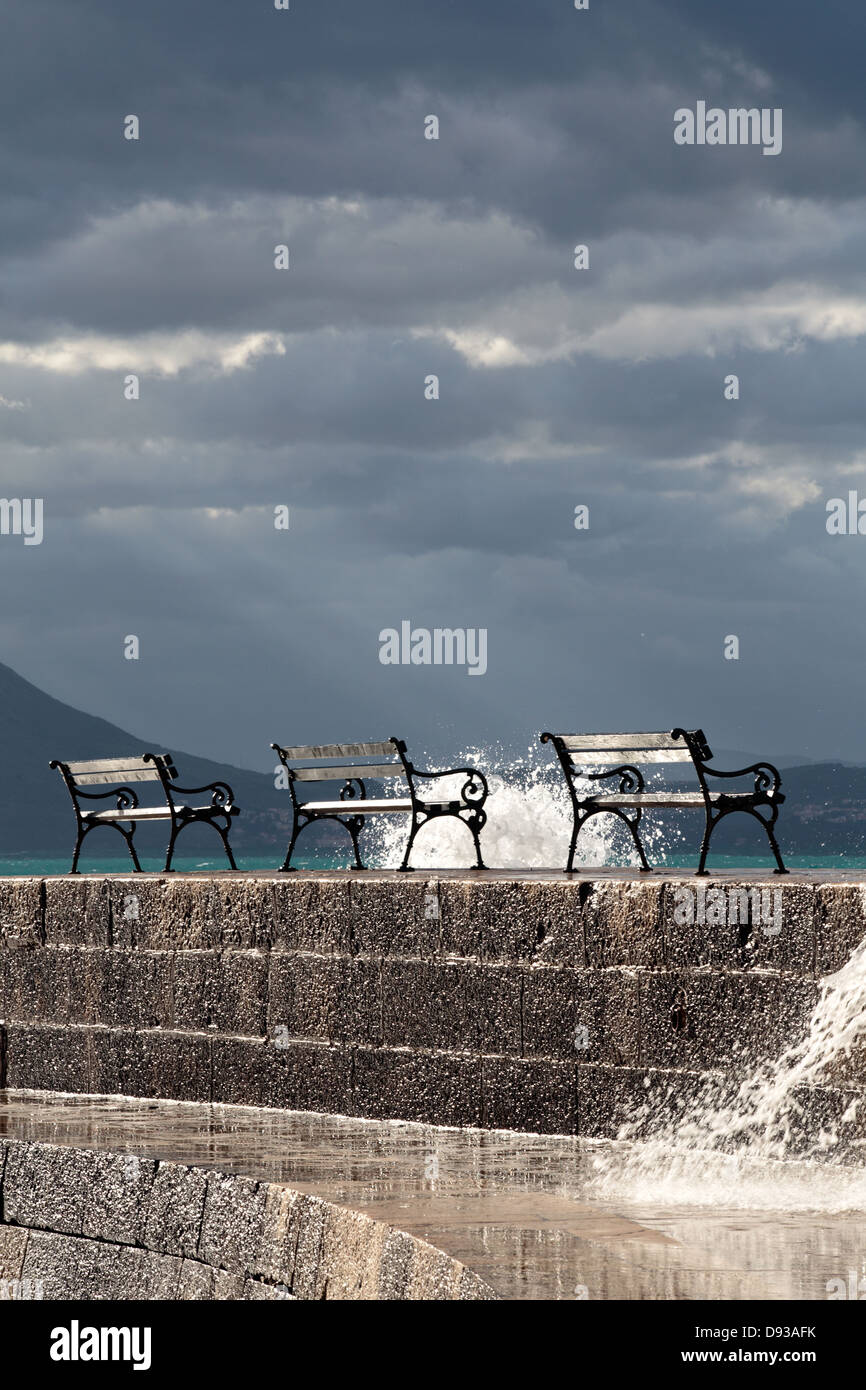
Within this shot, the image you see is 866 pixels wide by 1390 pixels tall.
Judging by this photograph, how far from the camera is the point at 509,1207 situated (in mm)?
6016

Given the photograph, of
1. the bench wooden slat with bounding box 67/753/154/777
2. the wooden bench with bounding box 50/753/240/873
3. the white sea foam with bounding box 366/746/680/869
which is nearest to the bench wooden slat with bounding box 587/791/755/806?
the wooden bench with bounding box 50/753/240/873

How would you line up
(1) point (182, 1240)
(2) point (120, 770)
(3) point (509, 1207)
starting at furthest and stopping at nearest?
(2) point (120, 770) < (1) point (182, 1240) < (3) point (509, 1207)

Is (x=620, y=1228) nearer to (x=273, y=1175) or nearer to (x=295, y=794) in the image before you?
(x=273, y=1175)

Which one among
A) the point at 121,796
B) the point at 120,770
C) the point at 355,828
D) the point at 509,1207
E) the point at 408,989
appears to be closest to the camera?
the point at 509,1207

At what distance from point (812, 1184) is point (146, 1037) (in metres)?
4.66

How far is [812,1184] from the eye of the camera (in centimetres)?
678

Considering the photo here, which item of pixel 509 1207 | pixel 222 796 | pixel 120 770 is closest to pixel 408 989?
pixel 509 1207

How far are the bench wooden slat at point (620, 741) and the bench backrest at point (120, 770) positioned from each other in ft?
9.13

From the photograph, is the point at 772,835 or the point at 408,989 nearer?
the point at 772,835

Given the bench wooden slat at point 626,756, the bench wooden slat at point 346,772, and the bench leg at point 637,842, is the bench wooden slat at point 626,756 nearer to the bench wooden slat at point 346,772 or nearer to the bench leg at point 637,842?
the bench leg at point 637,842

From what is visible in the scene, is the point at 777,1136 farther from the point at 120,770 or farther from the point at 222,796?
the point at 120,770

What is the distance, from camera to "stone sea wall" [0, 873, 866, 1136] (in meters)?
7.58

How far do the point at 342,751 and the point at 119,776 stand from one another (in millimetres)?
1544
